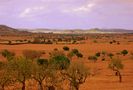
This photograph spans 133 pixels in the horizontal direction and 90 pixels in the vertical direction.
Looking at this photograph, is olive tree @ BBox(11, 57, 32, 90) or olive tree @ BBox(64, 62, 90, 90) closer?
olive tree @ BBox(11, 57, 32, 90)

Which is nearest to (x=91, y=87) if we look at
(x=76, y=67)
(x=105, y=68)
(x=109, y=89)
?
(x=109, y=89)

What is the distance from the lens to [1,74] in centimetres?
3441

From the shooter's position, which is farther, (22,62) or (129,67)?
(129,67)

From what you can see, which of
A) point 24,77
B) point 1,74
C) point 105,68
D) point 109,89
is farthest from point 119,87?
point 105,68

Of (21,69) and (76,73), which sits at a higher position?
(21,69)

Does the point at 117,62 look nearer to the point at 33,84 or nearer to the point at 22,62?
the point at 33,84

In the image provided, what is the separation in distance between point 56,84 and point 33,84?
6.16 metres

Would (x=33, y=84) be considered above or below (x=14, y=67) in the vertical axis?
below

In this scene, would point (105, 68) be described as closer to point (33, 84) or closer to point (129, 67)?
point (129, 67)

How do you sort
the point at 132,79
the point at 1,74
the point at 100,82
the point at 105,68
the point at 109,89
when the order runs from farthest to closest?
the point at 105,68 → the point at 132,79 → the point at 100,82 → the point at 109,89 → the point at 1,74

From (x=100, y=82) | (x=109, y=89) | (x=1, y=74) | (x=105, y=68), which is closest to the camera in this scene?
(x=1, y=74)

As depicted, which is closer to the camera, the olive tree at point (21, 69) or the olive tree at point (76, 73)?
the olive tree at point (21, 69)

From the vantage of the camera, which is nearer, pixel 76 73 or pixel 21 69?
pixel 21 69

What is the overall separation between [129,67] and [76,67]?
28389mm
